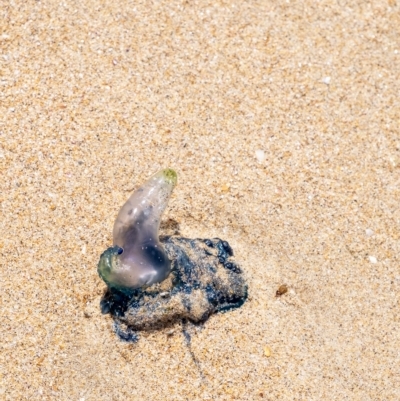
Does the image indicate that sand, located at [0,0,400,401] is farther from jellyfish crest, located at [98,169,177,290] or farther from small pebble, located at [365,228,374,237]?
jellyfish crest, located at [98,169,177,290]

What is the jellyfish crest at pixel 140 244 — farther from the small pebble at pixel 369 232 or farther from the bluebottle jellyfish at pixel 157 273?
the small pebble at pixel 369 232

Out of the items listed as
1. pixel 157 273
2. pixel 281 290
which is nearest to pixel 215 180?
pixel 281 290

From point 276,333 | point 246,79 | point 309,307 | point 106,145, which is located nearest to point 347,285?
point 309,307

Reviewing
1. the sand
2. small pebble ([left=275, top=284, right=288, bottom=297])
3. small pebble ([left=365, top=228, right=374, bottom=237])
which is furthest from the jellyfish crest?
small pebble ([left=365, top=228, right=374, bottom=237])

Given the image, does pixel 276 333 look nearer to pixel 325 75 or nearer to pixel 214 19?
pixel 325 75

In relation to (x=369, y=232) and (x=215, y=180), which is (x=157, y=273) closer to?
(x=215, y=180)

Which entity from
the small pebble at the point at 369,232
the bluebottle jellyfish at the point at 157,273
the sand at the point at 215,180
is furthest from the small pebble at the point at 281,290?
the small pebble at the point at 369,232
